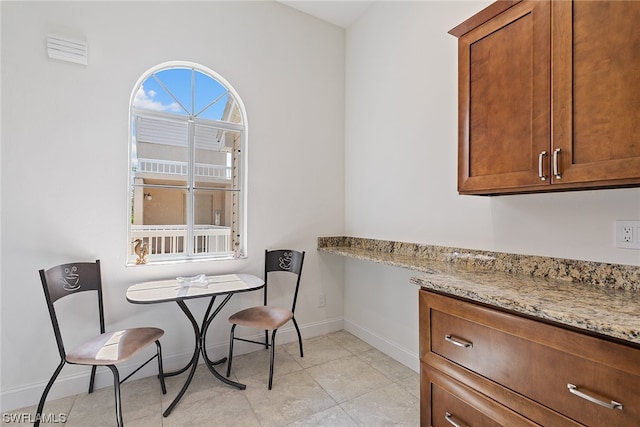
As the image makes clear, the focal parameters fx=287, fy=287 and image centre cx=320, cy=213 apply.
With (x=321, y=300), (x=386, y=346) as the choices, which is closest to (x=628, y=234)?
(x=386, y=346)

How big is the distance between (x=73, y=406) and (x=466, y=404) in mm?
2429

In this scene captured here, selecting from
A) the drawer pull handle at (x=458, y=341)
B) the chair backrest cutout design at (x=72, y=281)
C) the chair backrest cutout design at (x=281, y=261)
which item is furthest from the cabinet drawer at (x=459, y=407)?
the chair backrest cutout design at (x=72, y=281)

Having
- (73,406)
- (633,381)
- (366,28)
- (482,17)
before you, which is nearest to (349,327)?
(73,406)

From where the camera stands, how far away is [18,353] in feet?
6.33

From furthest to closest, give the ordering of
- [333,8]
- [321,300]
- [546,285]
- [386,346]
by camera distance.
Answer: [321,300]
[333,8]
[386,346]
[546,285]

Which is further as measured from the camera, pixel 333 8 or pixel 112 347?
pixel 333 8

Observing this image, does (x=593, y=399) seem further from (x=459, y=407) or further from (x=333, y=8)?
(x=333, y=8)

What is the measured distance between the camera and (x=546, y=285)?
1.37 m

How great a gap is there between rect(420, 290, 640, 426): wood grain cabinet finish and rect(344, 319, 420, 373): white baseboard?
980 millimetres

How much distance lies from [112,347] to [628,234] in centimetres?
281

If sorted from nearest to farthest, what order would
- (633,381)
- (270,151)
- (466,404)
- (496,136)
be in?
1. (633,381)
2. (466,404)
3. (496,136)
4. (270,151)

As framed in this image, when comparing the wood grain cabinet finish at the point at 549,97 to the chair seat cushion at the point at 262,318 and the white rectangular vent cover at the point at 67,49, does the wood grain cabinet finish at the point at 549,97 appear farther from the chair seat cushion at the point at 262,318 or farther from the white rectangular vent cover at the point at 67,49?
the white rectangular vent cover at the point at 67,49

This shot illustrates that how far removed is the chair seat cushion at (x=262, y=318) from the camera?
85.5 inches

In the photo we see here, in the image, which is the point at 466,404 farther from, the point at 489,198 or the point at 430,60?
the point at 430,60
